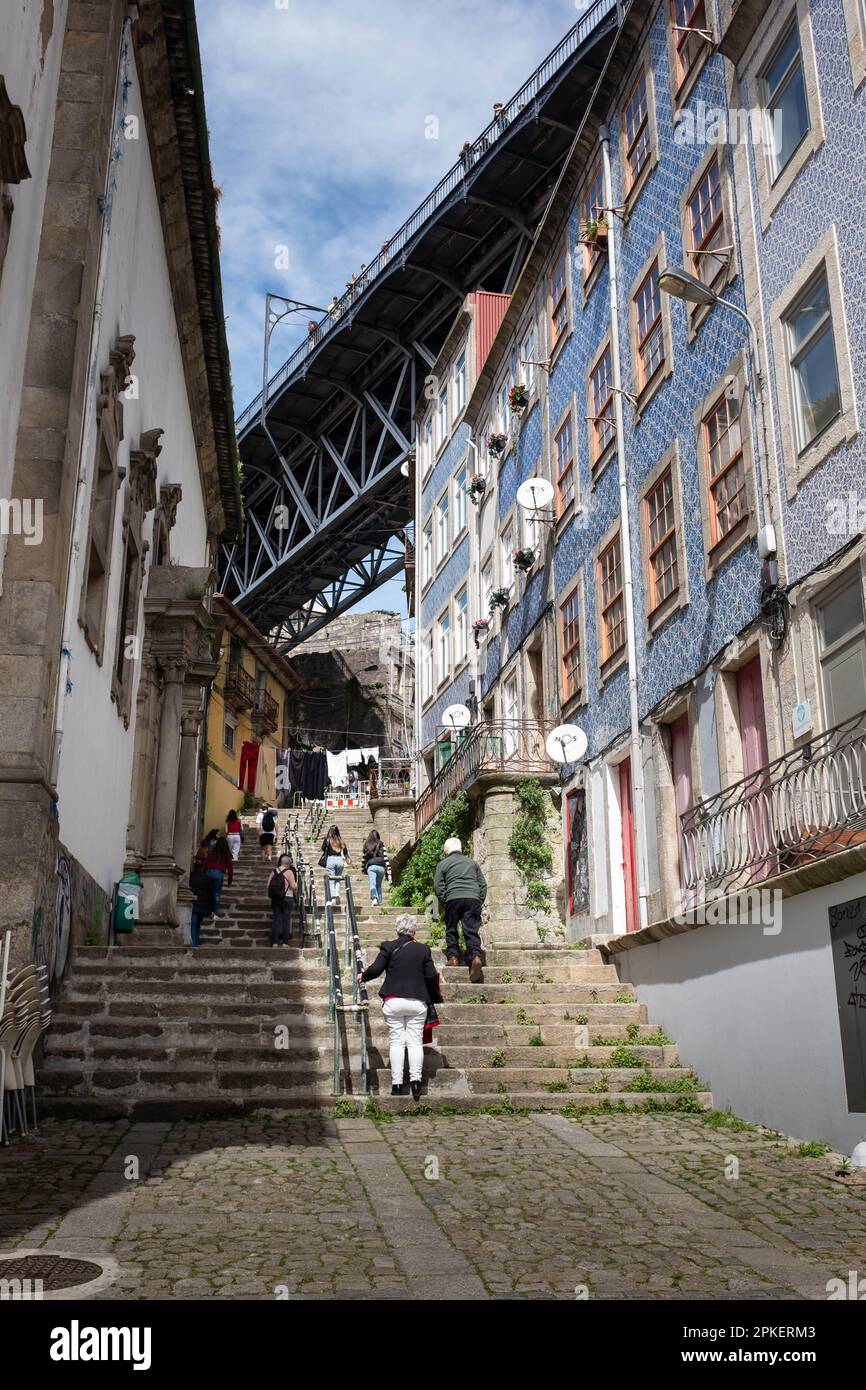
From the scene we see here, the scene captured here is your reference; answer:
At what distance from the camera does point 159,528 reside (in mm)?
18609

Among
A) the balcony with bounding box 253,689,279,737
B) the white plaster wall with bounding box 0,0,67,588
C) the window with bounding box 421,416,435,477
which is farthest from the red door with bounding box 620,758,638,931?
the balcony with bounding box 253,689,279,737

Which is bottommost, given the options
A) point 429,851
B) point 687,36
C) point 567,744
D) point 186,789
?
point 429,851

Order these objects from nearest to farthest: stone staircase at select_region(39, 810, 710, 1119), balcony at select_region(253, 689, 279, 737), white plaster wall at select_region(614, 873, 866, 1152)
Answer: white plaster wall at select_region(614, 873, 866, 1152) < stone staircase at select_region(39, 810, 710, 1119) < balcony at select_region(253, 689, 279, 737)

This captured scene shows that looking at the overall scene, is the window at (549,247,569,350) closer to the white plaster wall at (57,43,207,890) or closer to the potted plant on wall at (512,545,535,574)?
the potted plant on wall at (512,545,535,574)

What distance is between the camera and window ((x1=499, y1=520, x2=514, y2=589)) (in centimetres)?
2331

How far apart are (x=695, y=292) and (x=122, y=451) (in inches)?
272

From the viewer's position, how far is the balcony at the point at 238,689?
41156mm

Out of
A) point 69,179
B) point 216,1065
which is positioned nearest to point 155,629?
point 69,179

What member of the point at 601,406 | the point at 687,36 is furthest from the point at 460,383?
the point at 687,36

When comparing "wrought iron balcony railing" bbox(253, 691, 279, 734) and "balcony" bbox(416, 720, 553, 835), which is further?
"wrought iron balcony railing" bbox(253, 691, 279, 734)

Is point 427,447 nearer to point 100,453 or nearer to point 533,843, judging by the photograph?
point 533,843

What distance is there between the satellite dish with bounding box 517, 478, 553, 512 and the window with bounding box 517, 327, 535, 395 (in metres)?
3.28

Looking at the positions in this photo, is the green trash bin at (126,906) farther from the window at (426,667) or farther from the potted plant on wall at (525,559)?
the window at (426,667)

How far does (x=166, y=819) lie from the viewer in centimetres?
1773
